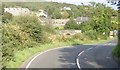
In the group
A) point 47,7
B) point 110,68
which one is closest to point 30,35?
point 110,68

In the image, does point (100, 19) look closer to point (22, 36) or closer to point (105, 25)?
point (105, 25)

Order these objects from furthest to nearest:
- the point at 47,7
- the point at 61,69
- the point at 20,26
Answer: the point at 47,7 < the point at 20,26 < the point at 61,69

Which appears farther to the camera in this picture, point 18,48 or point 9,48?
point 18,48

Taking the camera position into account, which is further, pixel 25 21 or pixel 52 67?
pixel 25 21

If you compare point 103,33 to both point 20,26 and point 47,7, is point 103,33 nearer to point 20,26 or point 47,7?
point 20,26

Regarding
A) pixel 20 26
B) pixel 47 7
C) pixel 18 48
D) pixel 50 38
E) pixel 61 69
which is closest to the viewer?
pixel 61 69

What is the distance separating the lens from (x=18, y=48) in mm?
26703

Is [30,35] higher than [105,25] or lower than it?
higher

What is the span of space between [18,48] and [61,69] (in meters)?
9.78

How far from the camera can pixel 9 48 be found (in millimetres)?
18812

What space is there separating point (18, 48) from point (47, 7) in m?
98.4

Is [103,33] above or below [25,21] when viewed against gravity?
below

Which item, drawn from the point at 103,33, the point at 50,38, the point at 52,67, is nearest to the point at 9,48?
the point at 52,67

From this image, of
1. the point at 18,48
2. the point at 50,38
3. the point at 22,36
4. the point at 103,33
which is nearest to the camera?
the point at 18,48
